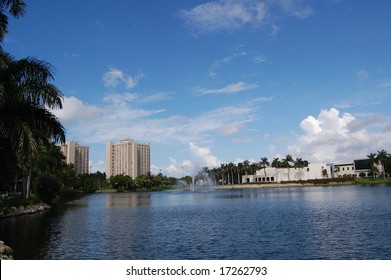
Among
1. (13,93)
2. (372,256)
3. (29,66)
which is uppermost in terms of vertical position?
(29,66)

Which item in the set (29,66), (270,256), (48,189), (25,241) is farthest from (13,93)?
(48,189)

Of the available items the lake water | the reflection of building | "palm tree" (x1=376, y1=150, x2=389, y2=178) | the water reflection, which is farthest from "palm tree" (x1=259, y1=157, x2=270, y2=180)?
the lake water

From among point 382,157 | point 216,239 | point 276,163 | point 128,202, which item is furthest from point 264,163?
point 216,239

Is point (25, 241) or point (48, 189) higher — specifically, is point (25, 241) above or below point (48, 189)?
below

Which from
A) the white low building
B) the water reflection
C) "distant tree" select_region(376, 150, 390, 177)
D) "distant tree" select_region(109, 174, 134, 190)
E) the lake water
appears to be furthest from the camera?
"distant tree" select_region(109, 174, 134, 190)

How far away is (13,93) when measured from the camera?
957 inches

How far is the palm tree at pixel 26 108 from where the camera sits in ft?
73.7

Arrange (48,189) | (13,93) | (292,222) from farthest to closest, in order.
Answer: (48,189) → (292,222) → (13,93)

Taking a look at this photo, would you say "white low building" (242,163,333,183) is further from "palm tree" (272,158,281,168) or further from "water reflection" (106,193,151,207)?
"water reflection" (106,193,151,207)

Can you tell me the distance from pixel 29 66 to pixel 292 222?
24647 mm

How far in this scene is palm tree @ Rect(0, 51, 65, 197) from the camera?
22.5 m

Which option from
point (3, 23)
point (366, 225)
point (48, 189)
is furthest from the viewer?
point (48, 189)

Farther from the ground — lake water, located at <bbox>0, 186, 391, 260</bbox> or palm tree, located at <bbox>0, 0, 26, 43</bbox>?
palm tree, located at <bbox>0, 0, 26, 43</bbox>
